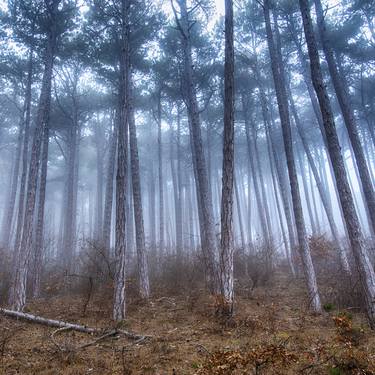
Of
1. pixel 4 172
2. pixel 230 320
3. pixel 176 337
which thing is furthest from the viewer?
pixel 4 172

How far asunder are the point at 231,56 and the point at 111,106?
36.4 ft

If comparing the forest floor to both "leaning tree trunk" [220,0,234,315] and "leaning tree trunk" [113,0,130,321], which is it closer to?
"leaning tree trunk" [113,0,130,321]

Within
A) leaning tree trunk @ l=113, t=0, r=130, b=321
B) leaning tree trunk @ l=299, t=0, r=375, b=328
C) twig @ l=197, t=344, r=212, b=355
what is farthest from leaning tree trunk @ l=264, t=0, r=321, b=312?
leaning tree trunk @ l=113, t=0, r=130, b=321

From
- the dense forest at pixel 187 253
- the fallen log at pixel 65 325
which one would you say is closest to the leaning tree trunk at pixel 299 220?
the dense forest at pixel 187 253

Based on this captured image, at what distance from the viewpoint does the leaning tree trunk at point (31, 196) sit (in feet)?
27.3

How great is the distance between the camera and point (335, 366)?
15.2 ft

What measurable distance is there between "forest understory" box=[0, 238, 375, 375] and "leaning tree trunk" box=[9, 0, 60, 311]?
586mm

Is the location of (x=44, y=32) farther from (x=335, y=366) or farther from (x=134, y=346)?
(x=335, y=366)

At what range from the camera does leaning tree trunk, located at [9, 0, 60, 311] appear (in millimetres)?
8328

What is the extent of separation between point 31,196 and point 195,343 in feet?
20.8

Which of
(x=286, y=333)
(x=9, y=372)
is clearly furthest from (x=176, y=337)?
(x=9, y=372)

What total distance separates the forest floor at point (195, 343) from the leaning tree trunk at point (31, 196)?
0.58 meters

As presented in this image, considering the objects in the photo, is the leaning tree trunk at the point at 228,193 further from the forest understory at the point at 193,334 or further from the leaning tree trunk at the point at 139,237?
the leaning tree trunk at the point at 139,237

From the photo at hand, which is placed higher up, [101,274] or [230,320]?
[101,274]
